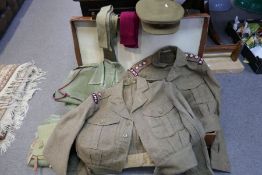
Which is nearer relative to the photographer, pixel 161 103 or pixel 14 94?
pixel 161 103

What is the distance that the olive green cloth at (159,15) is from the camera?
3.84 ft

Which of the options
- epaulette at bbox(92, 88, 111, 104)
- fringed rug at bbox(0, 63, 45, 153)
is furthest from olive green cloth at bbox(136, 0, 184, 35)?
fringed rug at bbox(0, 63, 45, 153)

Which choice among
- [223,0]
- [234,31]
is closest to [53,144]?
[234,31]

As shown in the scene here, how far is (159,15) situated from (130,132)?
56cm

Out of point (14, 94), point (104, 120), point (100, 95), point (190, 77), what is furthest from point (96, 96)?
point (14, 94)

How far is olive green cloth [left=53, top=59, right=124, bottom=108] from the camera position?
54.5 inches

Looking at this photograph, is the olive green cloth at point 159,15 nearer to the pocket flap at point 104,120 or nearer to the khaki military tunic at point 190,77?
the khaki military tunic at point 190,77

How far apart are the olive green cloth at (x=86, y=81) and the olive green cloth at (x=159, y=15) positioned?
33 centimetres

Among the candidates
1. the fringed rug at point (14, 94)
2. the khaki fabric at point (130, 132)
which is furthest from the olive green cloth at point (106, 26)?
the fringed rug at point (14, 94)

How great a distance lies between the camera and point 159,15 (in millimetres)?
1182

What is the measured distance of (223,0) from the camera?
2426 mm

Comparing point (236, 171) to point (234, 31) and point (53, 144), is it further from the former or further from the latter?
point (234, 31)

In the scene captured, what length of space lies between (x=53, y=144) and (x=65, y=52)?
1.02m

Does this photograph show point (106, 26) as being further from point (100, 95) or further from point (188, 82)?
point (188, 82)
